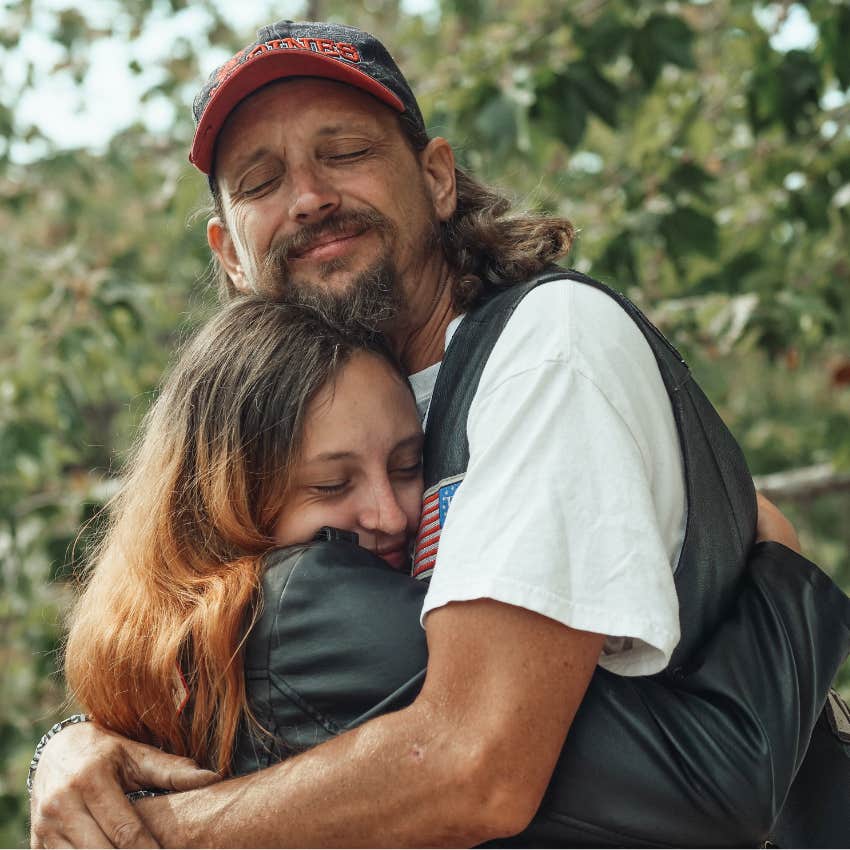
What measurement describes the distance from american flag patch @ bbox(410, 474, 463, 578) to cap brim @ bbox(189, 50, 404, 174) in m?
0.89

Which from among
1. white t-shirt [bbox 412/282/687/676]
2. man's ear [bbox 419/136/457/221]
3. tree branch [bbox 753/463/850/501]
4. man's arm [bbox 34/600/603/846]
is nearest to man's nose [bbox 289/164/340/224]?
man's ear [bbox 419/136/457/221]

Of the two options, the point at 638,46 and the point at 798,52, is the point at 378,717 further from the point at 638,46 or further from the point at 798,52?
the point at 798,52

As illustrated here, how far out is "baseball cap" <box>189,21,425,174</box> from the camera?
2.20 metres

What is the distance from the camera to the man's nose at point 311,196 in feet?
7.18

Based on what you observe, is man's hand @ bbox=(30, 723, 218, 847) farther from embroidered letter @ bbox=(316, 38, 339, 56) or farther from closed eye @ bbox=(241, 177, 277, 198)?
embroidered letter @ bbox=(316, 38, 339, 56)

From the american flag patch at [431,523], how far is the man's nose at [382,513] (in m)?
0.04

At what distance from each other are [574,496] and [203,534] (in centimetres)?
73

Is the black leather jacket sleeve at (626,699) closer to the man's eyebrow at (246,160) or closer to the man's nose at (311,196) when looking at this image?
the man's nose at (311,196)

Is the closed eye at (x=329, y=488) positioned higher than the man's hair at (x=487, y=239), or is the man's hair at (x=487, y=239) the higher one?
the man's hair at (x=487, y=239)

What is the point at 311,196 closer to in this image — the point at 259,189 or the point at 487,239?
the point at 259,189

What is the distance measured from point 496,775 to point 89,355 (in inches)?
133

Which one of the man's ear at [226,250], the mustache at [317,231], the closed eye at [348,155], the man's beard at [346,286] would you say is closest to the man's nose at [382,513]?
the man's beard at [346,286]

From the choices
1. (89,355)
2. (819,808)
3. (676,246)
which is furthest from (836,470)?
(89,355)

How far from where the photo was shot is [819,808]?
5.80ft
